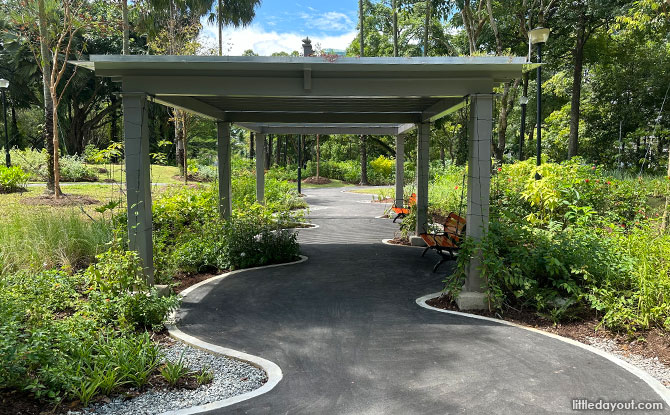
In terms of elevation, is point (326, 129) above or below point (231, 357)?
above

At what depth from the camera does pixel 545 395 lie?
3443 millimetres

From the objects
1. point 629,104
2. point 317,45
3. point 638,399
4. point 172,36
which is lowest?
point 638,399

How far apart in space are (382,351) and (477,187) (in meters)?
2.54

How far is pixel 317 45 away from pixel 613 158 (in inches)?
645

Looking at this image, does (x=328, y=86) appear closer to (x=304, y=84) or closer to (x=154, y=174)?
(x=304, y=84)

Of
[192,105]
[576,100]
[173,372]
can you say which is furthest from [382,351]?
[576,100]

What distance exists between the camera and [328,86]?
568cm

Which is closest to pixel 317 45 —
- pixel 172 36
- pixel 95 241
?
pixel 172 36

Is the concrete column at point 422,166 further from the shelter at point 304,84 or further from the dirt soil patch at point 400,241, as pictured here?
the shelter at point 304,84

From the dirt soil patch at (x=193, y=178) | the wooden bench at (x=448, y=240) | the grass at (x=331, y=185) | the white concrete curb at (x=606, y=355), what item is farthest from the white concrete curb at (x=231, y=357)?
the grass at (x=331, y=185)

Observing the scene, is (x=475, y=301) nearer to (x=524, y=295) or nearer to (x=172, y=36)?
(x=524, y=295)

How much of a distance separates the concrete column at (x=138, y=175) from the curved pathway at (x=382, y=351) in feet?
3.05

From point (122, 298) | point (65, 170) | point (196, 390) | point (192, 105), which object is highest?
point (192, 105)

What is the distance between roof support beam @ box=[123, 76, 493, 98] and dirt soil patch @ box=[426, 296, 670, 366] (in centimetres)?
280
